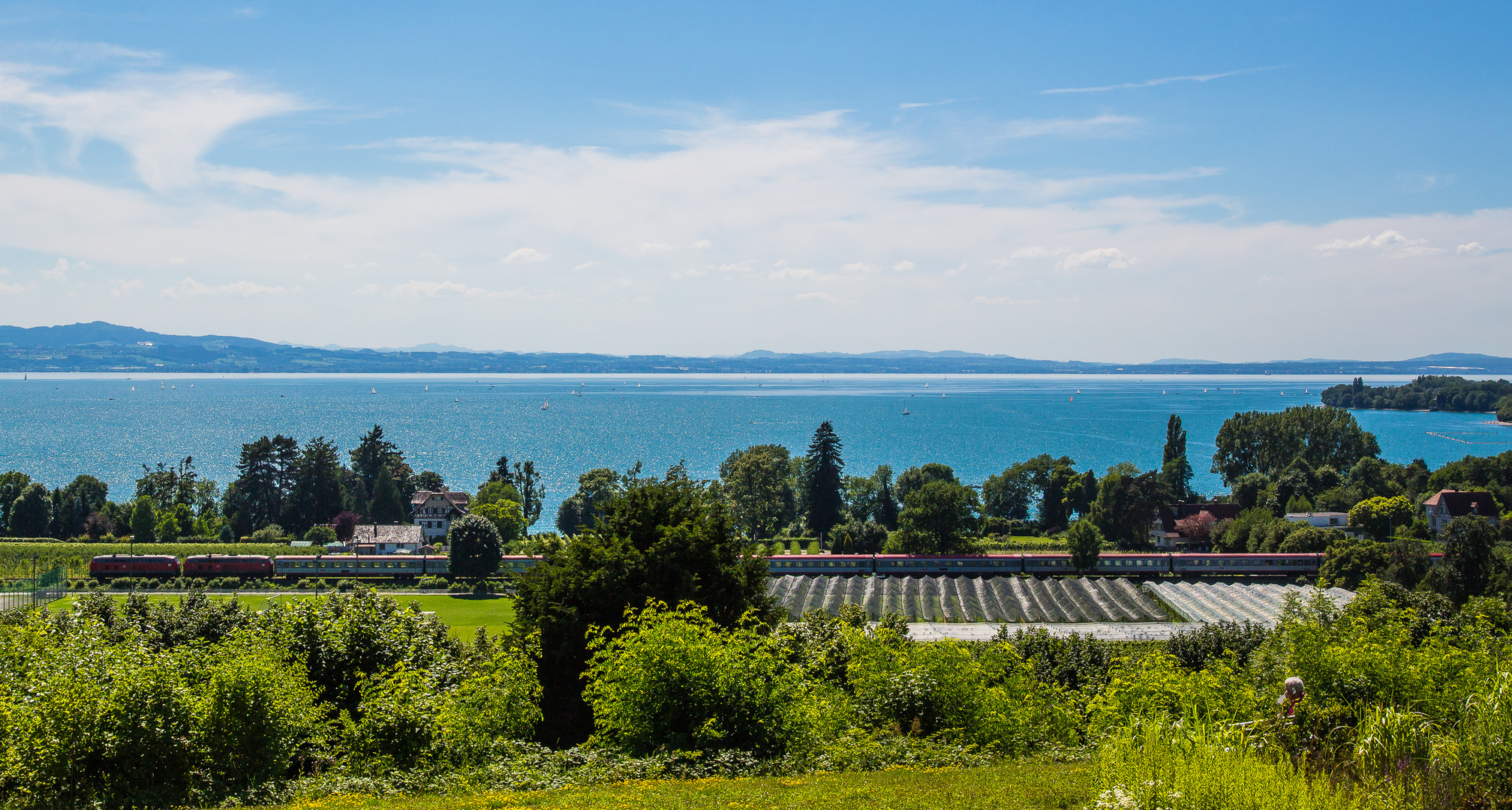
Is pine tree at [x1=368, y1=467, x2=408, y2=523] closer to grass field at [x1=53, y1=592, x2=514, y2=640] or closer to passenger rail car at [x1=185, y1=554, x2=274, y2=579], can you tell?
passenger rail car at [x1=185, y1=554, x2=274, y2=579]

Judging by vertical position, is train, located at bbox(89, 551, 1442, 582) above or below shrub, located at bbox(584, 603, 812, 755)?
below

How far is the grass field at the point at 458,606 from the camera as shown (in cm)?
4081

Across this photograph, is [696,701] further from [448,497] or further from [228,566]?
[448,497]

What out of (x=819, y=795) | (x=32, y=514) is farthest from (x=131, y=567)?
(x=819, y=795)

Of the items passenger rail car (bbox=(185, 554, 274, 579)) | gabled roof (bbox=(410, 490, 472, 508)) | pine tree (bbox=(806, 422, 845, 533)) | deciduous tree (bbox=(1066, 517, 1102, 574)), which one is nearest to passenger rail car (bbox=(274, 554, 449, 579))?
passenger rail car (bbox=(185, 554, 274, 579))

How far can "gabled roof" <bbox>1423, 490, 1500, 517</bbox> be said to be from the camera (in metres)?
60.8

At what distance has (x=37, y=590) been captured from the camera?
1730 inches

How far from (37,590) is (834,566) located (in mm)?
39392

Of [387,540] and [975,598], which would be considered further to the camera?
[387,540]

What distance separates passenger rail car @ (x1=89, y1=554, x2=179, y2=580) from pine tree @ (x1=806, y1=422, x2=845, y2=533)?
39.1 metres

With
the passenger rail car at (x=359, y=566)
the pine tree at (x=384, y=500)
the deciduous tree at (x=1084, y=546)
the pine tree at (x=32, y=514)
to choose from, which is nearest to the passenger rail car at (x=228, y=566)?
the passenger rail car at (x=359, y=566)

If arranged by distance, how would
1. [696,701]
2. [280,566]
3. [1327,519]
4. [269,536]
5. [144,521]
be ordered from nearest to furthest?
[696,701], [280,566], [144,521], [1327,519], [269,536]

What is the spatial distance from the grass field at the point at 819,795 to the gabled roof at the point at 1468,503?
6579cm

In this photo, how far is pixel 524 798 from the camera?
390 inches
